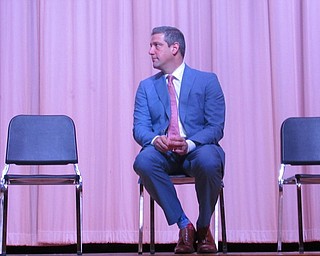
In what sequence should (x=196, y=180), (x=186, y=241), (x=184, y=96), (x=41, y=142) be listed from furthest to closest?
1. (x=41, y=142)
2. (x=184, y=96)
3. (x=196, y=180)
4. (x=186, y=241)

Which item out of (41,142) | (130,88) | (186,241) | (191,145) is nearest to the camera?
(186,241)

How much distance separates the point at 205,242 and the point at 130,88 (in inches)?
69.8

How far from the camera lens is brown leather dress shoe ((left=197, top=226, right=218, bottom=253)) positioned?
3.50m

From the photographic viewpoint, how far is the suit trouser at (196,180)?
3.54 metres

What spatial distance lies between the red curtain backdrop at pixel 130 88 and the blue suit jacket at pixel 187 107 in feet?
3.30

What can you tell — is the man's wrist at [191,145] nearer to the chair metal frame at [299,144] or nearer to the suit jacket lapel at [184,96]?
the suit jacket lapel at [184,96]

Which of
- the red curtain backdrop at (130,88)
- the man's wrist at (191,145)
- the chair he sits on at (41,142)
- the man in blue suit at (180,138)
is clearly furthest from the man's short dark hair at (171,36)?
the red curtain backdrop at (130,88)

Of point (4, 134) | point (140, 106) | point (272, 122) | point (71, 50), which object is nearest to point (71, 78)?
point (71, 50)

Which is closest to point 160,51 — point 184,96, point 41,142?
point 184,96

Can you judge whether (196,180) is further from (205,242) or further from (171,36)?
(171,36)

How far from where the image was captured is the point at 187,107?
3.90 meters

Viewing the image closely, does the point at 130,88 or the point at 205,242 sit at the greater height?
the point at 130,88

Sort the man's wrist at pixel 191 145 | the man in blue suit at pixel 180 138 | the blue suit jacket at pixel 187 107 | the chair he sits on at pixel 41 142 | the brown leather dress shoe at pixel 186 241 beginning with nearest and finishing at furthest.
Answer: the brown leather dress shoe at pixel 186 241 < the man in blue suit at pixel 180 138 < the man's wrist at pixel 191 145 < the blue suit jacket at pixel 187 107 < the chair he sits on at pixel 41 142

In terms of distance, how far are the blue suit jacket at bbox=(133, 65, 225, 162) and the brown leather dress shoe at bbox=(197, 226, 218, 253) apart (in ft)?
1.83
